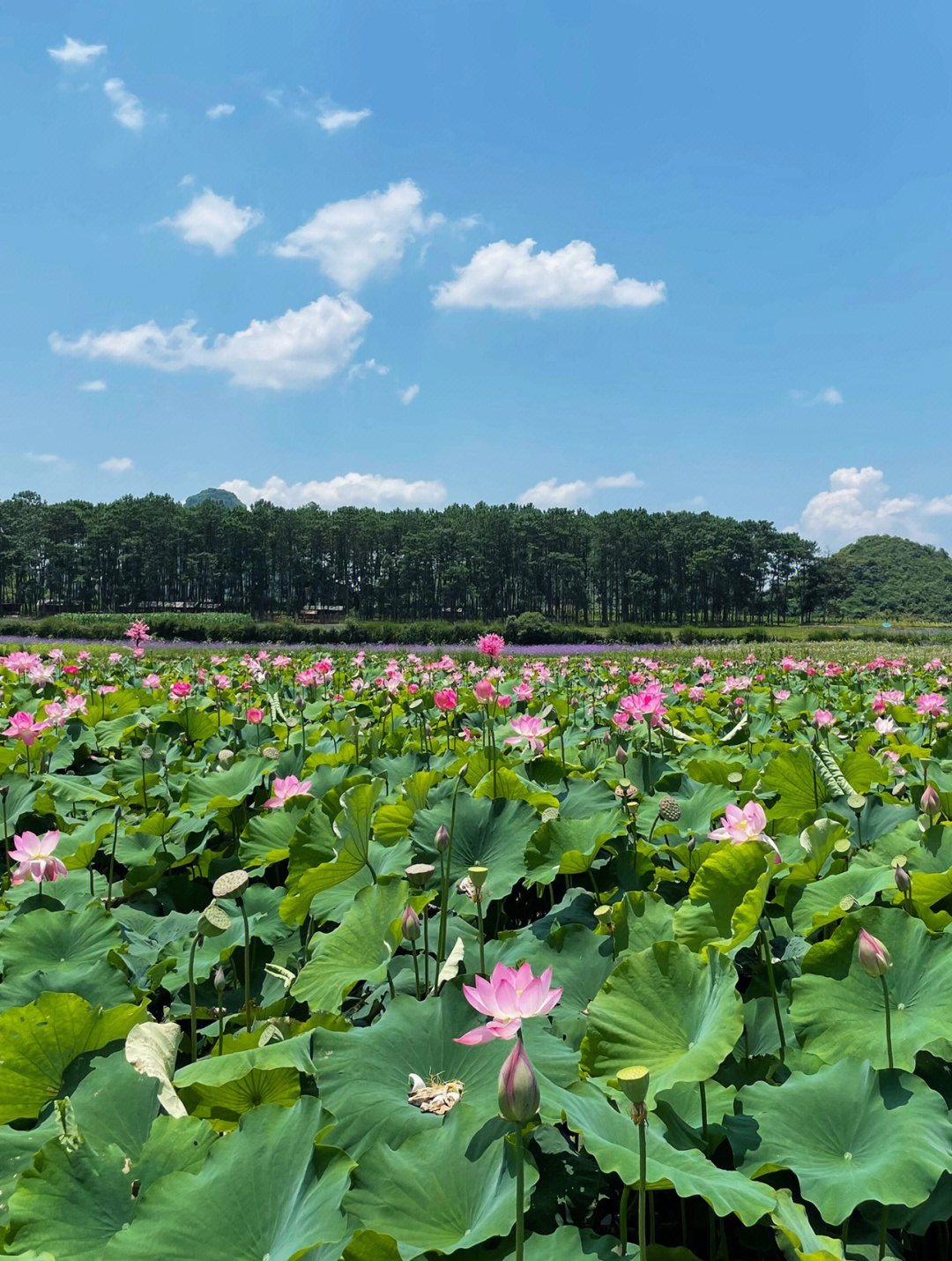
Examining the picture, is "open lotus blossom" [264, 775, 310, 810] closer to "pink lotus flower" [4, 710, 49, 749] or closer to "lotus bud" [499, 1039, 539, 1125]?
"pink lotus flower" [4, 710, 49, 749]

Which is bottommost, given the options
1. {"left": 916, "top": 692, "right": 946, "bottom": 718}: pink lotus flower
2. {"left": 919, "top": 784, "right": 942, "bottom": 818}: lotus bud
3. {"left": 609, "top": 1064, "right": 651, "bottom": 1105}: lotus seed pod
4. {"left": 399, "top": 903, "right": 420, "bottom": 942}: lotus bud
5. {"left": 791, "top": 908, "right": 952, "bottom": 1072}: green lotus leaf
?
{"left": 791, "top": 908, "right": 952, "bottom": 1072}: green lotus leaf

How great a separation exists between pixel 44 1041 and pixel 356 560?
75027 millimetres

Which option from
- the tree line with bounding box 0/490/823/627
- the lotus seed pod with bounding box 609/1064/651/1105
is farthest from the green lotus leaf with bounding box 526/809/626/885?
the tree line with bounding box 0/490/823/627

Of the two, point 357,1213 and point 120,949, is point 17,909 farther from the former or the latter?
point 357,1213

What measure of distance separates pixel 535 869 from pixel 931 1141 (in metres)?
0.98

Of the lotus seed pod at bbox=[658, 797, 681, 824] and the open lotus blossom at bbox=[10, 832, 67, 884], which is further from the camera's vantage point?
the lotus seed pod at bbox=[658, 797, 681, 824]

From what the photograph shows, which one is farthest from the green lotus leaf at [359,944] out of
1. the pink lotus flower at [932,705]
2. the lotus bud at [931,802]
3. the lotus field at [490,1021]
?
the pink lotus flower at [932,705]

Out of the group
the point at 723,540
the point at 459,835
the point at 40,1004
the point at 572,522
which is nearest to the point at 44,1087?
the point at 40,1004

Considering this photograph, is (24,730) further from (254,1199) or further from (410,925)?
(254,1199)

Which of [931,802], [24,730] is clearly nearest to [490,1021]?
[931,802]

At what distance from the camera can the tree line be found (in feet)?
237

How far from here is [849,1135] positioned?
100 centimetres

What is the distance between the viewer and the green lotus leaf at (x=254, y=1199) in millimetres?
792

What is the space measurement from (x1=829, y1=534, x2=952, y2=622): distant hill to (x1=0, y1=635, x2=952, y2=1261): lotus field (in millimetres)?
81740
